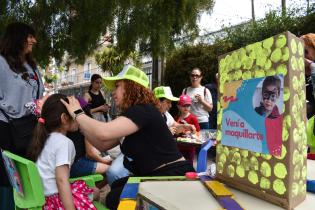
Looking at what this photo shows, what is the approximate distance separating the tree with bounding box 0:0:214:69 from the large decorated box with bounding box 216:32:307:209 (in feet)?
9.31

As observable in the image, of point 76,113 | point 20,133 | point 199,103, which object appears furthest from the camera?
point 199,103

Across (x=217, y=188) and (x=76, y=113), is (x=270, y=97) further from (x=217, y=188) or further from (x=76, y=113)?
(x=76, y=113)

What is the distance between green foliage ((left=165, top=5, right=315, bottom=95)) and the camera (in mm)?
9227

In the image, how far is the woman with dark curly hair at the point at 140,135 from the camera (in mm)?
1878

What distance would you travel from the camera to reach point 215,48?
9.93 meters

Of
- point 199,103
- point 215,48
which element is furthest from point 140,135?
point 215,48

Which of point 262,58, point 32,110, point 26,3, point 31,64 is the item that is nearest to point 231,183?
point 262,58

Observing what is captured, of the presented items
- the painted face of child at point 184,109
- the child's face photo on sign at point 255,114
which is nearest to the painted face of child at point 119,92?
the child's face photo on sign at point 255,114

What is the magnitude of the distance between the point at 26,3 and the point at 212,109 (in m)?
2.69

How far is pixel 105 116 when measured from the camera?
5953 millimetres

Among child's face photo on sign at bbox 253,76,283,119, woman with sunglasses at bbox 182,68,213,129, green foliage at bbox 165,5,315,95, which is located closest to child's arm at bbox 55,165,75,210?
child's face photo on sign at bbox 253,76,283,119

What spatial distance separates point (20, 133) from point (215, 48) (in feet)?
26.4

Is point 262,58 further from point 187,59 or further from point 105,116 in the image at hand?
point 187,59

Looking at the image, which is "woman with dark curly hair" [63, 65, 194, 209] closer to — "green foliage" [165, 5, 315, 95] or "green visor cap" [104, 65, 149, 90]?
"green visor cap" [104, 65, 149, 90]
